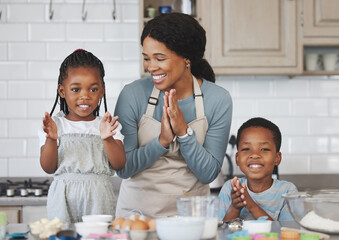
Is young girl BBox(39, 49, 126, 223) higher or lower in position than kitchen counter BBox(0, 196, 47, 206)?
higher

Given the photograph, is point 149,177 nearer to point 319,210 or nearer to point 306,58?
point 319,210

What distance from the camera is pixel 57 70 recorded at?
3736 mm

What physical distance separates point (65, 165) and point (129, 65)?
1940 millimetres

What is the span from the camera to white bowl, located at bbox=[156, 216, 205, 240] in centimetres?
129

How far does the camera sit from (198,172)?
2.13 m

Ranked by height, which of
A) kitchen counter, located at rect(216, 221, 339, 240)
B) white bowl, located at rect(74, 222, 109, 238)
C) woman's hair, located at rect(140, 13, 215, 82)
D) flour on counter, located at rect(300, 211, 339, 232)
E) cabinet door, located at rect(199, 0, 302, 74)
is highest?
cabinet door, located at rect(199, 0, 302, 74)

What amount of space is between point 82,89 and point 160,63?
315mm

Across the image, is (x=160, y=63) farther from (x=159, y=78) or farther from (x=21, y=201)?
(x=21, y=201)

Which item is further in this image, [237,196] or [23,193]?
[23,193]

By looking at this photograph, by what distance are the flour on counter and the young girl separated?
679 mm

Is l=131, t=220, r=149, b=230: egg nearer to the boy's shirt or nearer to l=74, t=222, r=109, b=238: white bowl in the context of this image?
l=74, t=222, r=109, b=238: white bowl

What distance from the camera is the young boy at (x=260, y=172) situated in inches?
83.4

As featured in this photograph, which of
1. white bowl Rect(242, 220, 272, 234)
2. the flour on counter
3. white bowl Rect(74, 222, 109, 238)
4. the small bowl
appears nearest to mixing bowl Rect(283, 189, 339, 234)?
the flour on counter

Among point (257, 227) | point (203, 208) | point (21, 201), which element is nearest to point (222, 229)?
point (257, 227)
